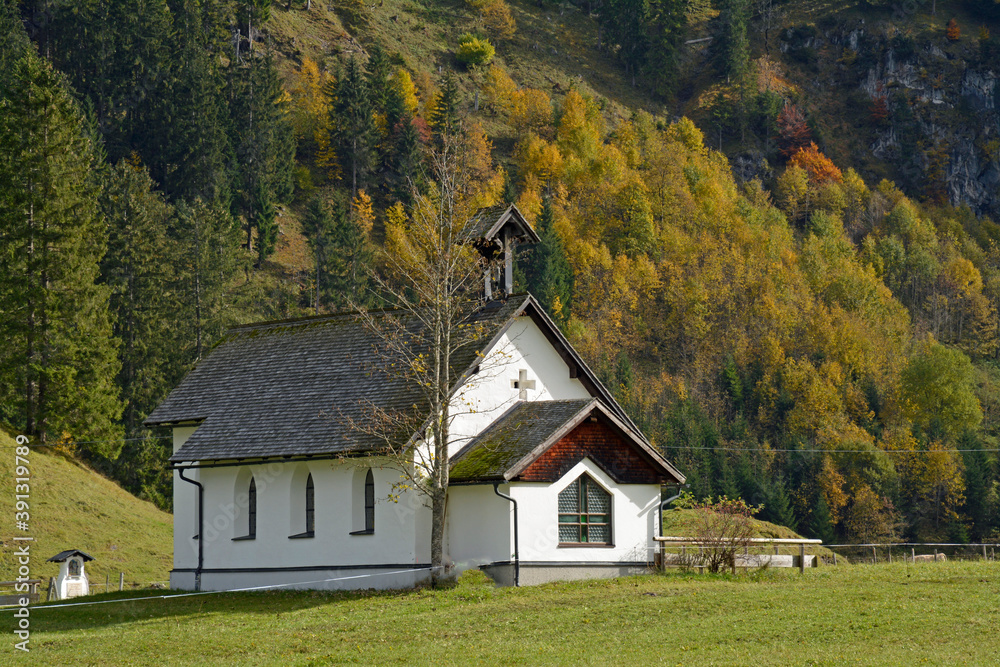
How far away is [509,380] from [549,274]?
72139 mm

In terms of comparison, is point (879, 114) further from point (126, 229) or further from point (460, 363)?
point (460, 363)

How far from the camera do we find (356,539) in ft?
112

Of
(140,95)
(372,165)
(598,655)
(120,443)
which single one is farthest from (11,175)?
(372,165)

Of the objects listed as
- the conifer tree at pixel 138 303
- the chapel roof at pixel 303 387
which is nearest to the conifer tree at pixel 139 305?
the conifer tree at pixel 138 303

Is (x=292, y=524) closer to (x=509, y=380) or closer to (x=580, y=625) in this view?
(x=509, y=380)

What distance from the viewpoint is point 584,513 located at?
33.2 m

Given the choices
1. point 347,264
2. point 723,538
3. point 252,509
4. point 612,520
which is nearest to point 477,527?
point 612,520

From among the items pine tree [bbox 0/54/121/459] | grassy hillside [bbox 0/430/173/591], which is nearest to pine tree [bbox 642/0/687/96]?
pine tree [bbox 0/54/121/459]

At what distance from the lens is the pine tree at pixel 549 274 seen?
106625 mm

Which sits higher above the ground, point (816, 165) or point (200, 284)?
point (816, 165)

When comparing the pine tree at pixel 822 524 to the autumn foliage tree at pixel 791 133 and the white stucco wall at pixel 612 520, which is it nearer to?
the white stucco wall at pixel 612 520

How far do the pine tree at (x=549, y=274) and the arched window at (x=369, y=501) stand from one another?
232ft

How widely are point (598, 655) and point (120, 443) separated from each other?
4432 centimetres

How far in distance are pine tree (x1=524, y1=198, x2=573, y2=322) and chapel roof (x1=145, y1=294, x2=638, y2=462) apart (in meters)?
65.7
